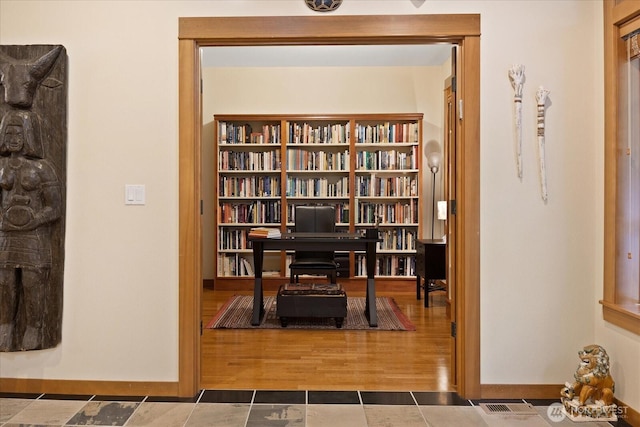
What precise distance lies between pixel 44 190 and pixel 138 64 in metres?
0.87

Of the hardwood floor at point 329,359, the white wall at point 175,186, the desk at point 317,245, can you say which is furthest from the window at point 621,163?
the desk at point 317,245

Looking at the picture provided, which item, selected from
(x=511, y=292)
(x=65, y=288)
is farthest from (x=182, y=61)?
(x=511, y=292)

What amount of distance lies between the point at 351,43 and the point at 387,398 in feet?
6.60

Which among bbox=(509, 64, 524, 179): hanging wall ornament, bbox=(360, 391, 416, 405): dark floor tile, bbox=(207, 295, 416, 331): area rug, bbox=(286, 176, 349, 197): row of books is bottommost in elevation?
bbox=(360, 391, 416, 405): dark floor tile

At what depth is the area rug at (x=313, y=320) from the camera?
4.12 metres

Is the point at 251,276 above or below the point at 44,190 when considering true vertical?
below

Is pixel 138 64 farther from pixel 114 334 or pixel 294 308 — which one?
pixel 294 308

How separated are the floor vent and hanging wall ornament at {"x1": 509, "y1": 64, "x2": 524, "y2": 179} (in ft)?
4.18

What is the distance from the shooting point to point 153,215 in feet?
8.59

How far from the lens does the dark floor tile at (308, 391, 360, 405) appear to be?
255cm

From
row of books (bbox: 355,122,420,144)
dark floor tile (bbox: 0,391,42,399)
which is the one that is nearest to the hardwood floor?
dark floor tile (bbox: 0,391,42,399)

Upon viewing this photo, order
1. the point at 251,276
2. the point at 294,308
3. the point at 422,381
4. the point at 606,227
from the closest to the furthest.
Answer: the point at 606,227
the point at 422,381
the point at 294,308
the point at 251,276

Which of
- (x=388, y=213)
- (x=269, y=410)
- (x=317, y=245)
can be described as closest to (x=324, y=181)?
(x=388, y=213)

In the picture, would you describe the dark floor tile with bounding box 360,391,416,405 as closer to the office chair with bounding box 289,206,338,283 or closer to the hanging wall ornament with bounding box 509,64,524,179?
the hanging wall ornament with bounding box 509,64,524,179
